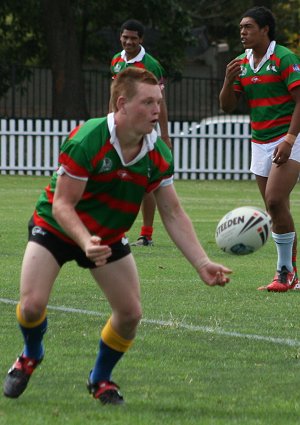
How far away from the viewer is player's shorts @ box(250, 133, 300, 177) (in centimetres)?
1051

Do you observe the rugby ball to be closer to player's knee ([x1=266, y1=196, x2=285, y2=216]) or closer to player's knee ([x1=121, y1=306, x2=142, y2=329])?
player's knee ([x1=121, y1=306, x2=142, y2=329])

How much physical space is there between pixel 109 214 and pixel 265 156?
4539mm

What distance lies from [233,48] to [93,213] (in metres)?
43.3

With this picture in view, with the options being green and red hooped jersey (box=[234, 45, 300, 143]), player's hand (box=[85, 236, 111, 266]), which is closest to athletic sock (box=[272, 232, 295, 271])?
green and red hooped jersey (box=[234, 45, 300, 143])

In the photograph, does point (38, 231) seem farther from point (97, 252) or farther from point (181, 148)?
point (181, 148)

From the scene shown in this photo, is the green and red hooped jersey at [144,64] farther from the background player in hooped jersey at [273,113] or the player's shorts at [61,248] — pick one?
the player's shorts at [61,248]

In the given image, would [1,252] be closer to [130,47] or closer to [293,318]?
[130,47]

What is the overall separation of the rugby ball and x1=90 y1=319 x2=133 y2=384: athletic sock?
931 millimetres

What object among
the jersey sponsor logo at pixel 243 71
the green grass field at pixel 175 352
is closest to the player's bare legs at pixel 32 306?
the green grass field at pixel 175 352

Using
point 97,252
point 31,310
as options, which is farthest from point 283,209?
point 97,252

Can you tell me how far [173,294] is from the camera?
10297 mm

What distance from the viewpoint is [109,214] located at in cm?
622

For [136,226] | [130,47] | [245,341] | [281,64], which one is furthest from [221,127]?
[245,341]

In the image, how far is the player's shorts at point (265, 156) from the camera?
1051 cm
